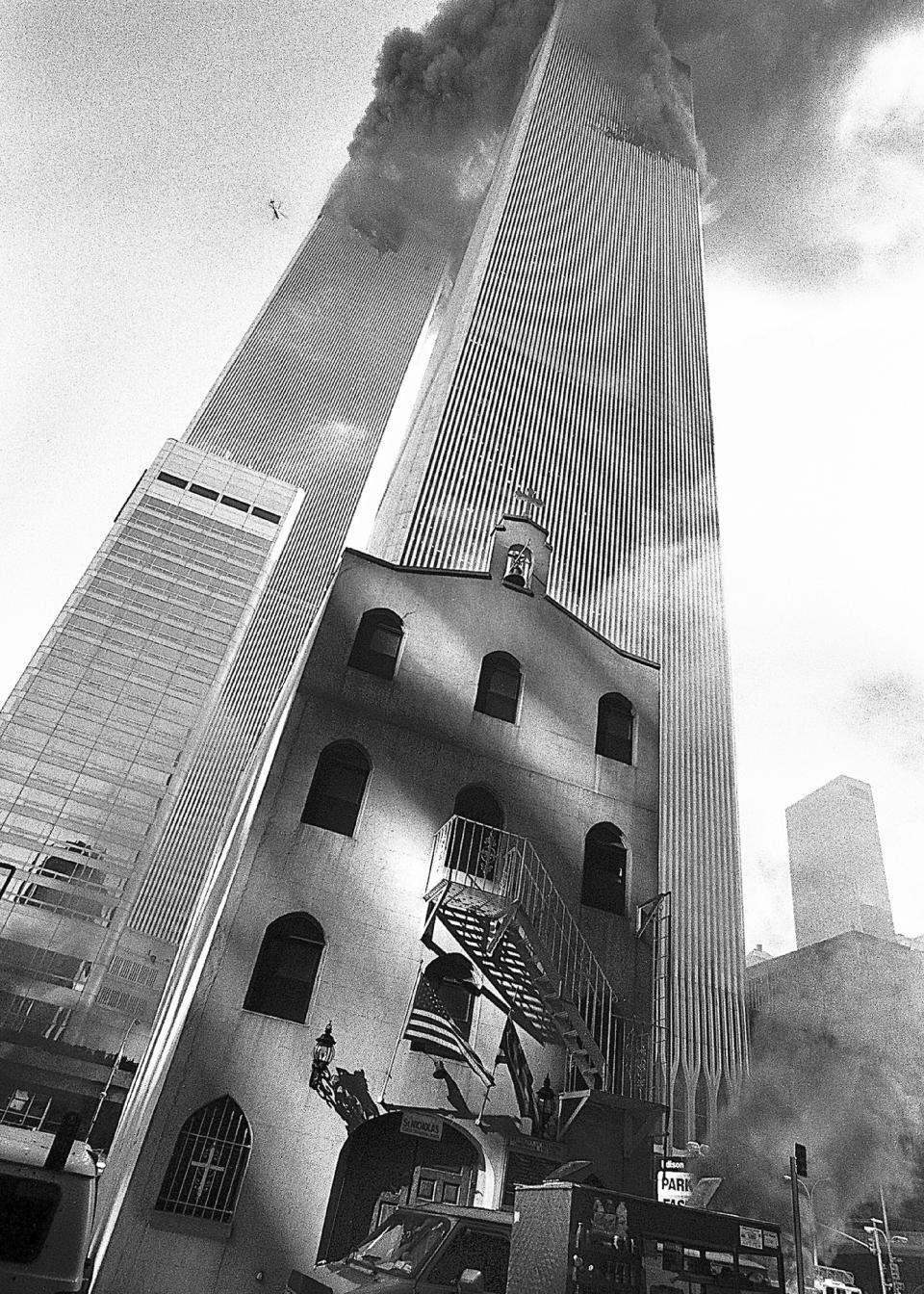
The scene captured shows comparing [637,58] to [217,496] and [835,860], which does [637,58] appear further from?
[835,860]

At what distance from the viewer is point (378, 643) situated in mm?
17062

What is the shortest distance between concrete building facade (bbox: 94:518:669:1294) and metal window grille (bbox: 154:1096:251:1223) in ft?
0.10

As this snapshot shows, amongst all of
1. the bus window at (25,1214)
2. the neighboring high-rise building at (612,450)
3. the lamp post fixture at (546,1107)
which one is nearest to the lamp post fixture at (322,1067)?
the lamp post fixture at (546,1107)

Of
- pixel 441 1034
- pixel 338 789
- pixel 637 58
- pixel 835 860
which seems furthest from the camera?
pixel 835 860

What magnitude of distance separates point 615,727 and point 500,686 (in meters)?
2.99

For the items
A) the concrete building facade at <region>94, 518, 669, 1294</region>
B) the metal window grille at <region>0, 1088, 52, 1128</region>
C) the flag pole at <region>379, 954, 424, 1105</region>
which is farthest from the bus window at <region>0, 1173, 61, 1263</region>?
the metal window grille at <region>0, 1088, 52, 1128</region>

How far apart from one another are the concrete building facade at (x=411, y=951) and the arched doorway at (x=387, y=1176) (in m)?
0.04

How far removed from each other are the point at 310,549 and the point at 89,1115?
310 feet

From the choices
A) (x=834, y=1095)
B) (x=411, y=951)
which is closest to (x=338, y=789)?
(x=411, y=951)

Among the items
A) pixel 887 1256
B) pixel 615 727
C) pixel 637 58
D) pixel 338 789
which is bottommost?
pixel 887 1256

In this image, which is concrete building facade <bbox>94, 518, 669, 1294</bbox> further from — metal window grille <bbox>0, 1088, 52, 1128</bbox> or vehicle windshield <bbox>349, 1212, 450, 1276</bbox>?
metal window grille <bbox>0, 1088, 52, 1128</bbox>

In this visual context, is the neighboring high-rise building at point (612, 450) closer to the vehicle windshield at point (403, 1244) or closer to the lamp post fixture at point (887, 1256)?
the lamp post fixture at point (887, 1256)

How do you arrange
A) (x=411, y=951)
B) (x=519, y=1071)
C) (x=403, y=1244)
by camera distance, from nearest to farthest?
(x=403, y=1244), (x=519, y=1071), (x=411, y=951)

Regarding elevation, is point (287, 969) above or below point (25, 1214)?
above
